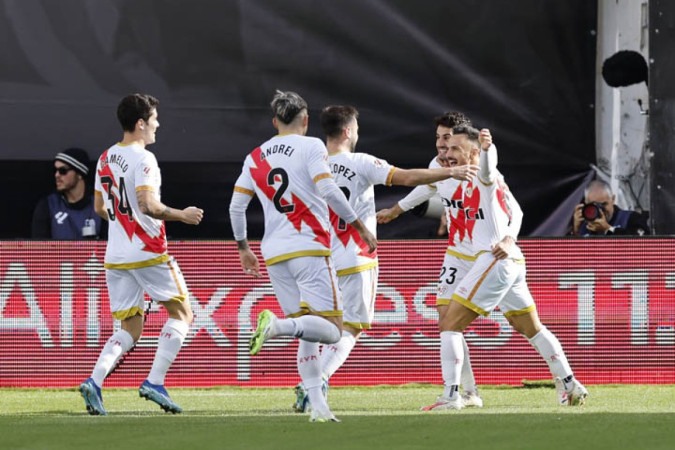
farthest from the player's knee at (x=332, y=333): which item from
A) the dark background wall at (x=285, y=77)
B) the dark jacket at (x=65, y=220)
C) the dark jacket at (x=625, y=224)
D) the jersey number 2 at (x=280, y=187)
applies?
the dark background wall at (x=285, y=77)

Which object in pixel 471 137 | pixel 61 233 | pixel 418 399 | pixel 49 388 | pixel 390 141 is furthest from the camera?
pixel 390 141

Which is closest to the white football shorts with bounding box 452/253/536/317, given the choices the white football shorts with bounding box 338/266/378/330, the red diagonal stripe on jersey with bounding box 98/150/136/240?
the white football shorts with bounding box 338/266/378/330

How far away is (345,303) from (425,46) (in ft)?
16.2

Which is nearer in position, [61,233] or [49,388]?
[49,388]

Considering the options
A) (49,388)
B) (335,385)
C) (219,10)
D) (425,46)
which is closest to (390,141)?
(425,46)

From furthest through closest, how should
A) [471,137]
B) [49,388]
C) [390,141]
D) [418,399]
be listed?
[390,141] < [49,388] < [418,399] < [471,137]

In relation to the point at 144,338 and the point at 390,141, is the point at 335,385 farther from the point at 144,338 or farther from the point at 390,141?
the point at 390,141

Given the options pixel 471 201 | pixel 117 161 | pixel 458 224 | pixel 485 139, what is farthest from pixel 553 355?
pixel 117 161

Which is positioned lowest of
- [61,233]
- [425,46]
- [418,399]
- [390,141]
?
[418,399]

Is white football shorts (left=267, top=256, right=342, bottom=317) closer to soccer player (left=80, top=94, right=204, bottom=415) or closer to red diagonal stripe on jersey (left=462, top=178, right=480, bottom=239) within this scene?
soccer player (left=80, top=94, right=204, bottom=415)

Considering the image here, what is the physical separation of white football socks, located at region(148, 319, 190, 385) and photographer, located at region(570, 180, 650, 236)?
456cm

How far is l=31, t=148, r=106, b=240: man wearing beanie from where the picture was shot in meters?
14.4

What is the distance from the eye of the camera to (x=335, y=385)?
1313cm

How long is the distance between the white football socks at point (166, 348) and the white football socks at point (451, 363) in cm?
187
